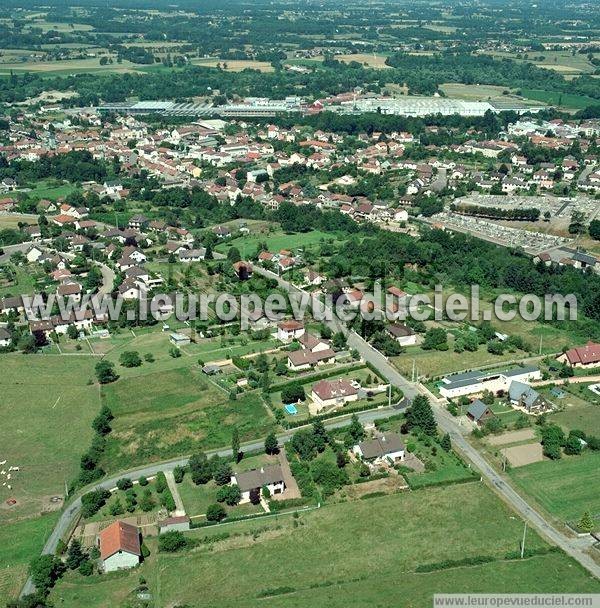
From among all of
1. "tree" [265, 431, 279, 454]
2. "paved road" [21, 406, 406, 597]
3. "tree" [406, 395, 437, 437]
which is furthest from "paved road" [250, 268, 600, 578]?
"tree" [265, 431, 279, 454]

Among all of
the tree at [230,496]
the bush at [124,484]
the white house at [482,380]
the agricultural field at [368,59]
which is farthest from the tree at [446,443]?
the agricultural field at [368,59]

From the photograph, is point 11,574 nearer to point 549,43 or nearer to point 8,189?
point 8,189

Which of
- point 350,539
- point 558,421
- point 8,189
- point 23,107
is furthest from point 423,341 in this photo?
point 23,107

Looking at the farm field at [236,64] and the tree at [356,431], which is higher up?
the farm field at [236,64]

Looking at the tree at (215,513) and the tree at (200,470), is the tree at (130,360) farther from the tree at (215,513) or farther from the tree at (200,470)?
the tree at (215,513)

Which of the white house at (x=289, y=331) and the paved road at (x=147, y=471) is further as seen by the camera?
the white house at (x=289, y=331)

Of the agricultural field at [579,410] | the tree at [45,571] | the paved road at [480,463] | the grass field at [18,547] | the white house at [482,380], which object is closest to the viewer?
the tree at [45,571]

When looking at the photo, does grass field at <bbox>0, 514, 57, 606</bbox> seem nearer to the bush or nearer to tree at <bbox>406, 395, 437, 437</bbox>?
the bush
